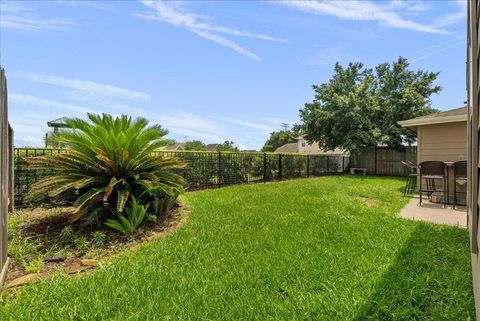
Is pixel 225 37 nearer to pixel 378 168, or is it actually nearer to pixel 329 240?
pixel 329 240

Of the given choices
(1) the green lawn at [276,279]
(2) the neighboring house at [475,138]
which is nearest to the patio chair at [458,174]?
(1) the green lawn at [276,279]

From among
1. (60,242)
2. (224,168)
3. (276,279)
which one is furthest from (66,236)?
(224,168)

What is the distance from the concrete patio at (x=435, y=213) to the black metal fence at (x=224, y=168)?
5150mm

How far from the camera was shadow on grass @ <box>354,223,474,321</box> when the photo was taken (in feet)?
6.48

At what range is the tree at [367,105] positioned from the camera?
46.5 feet

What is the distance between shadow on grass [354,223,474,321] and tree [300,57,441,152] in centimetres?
1158

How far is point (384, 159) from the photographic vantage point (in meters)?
14.7

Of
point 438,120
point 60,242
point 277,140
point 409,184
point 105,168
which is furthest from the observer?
point 277,140

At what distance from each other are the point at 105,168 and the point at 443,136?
8.33 metres

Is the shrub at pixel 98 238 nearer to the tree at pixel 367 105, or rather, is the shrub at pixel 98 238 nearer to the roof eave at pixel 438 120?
the roof eave at pixel 438 120

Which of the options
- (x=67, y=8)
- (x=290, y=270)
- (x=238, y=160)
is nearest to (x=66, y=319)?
(x=290, y=270)

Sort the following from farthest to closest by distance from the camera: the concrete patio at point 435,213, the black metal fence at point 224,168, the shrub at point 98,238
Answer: the black metal fence at point 224,168 < the concrete patio at point 435,213 < the shrub at point 98,238

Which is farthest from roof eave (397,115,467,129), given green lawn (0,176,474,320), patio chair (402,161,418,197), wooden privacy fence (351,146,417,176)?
wooden privacy fence (351,146,417,176)

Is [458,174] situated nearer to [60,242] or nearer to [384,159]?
[60,242]
